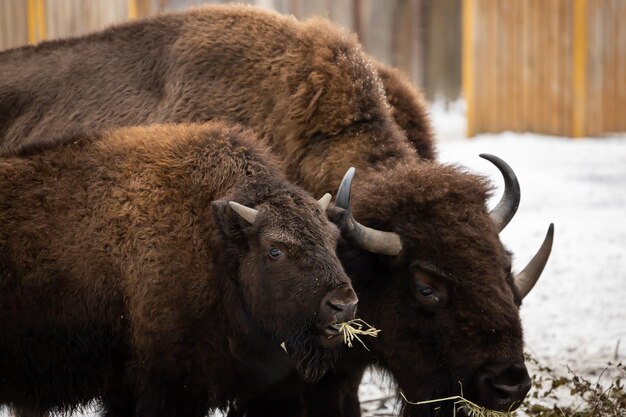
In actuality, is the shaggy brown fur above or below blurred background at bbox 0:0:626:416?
above

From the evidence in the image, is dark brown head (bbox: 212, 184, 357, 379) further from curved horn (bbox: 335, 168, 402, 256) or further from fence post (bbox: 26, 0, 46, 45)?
fence post (bbox: 26, 0, 46, 45)

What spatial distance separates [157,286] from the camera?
243 inches

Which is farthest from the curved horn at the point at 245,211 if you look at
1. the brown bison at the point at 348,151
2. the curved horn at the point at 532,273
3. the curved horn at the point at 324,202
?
the curved horn at the point at 532,273

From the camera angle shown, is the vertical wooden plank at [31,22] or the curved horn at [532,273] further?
the vertical wooden plank at [31,22]

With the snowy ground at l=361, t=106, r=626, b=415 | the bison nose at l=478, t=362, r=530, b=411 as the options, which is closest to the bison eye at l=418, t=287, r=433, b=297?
the bison nose at l=478, t=362, r=530, b=411

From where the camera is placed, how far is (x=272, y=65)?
7789mm

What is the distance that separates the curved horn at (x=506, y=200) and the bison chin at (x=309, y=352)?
142 cm

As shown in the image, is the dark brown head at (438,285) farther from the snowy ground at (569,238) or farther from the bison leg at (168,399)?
the bison leg at (168,399)

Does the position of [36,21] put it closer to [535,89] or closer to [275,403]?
[535,89]

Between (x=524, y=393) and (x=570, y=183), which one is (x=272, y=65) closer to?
(x=524, y=393)

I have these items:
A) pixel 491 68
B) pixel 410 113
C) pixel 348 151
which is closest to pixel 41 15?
pixel 491 68

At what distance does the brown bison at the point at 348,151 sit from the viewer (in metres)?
6.34

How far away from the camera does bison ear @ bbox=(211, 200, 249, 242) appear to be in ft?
20.1

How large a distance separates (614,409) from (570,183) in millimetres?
6919
